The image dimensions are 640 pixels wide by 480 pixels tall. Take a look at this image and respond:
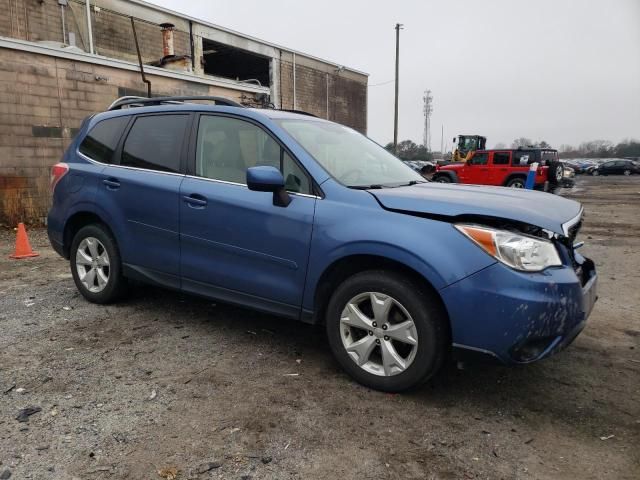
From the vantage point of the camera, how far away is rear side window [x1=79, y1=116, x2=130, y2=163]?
14.4 ft

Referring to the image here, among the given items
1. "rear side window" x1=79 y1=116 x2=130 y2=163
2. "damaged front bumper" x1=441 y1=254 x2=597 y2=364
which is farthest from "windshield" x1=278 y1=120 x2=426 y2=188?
"rear side window" x1=79 y1=116 x2=130 y2=163

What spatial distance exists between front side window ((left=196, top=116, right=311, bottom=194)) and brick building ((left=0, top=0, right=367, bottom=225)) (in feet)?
15.5

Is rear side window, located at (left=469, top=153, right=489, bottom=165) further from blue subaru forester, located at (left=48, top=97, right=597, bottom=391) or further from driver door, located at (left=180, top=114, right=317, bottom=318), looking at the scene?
driver door, located at (left=180, top=114, right=317, bottom=318)

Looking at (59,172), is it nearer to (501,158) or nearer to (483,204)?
(483,204)

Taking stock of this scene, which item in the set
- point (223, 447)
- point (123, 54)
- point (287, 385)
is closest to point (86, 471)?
point (223, 447)

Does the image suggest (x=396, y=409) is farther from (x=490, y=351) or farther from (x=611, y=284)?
(x=611, y=284)

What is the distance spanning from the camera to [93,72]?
10.8 metres

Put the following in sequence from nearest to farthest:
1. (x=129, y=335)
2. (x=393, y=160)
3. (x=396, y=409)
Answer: (x=396, y=409) → (x=129, y=335) → (x=393, y=160)

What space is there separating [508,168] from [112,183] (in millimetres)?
17715

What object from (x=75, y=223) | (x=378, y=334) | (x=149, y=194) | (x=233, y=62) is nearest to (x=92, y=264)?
(x=75, y=223)

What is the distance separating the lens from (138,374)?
126 inches

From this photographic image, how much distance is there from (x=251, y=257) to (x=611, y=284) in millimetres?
4590

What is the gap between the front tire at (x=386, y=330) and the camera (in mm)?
2758

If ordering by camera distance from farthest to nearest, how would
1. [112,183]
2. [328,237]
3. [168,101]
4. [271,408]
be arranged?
[168,101] → [112,183] → [328,237] → [271,408]
